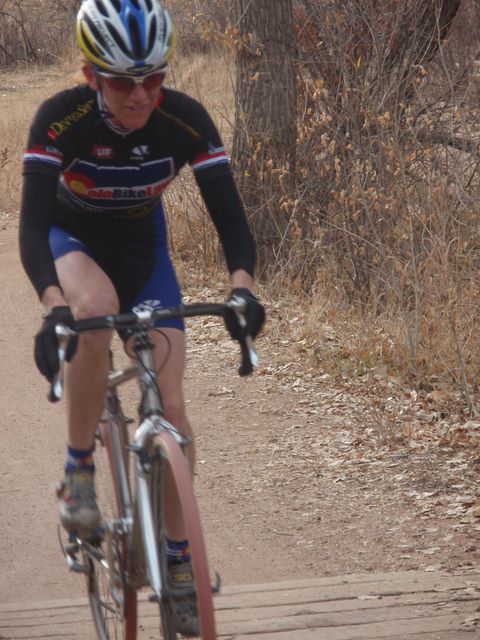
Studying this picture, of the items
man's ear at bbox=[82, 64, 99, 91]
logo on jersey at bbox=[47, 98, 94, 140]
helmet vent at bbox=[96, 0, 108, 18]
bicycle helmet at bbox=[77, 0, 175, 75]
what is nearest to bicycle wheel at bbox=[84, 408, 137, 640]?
logo on jersey at bbox=[47, 98, 94, 140]

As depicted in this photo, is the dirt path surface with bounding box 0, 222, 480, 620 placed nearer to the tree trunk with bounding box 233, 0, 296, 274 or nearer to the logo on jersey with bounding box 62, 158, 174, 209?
the tree trunk with bounding box 233, 0, 296, 274

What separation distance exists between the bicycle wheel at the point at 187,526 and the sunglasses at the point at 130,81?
3.36ft

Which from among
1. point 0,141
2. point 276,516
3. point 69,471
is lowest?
point 0,141

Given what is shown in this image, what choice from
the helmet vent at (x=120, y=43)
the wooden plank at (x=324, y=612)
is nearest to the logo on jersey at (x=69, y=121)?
the helmet vent at (x=120, y=43)

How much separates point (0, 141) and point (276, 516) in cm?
1288

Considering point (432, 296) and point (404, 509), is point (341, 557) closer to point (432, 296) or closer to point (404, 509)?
point (404, 509)

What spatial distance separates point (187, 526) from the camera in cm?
275

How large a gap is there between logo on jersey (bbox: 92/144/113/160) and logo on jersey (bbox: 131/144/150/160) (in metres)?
0.07

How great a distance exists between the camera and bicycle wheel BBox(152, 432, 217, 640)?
270 centimetres

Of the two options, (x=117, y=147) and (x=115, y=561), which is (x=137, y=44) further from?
(x=115, y=561)

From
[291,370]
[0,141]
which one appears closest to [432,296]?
[291,370]

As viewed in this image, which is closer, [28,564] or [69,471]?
[69,471]

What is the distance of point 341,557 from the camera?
5.27m

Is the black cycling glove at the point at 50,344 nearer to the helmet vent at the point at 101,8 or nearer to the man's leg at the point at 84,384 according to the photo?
the man's leg at the point at 84,384
